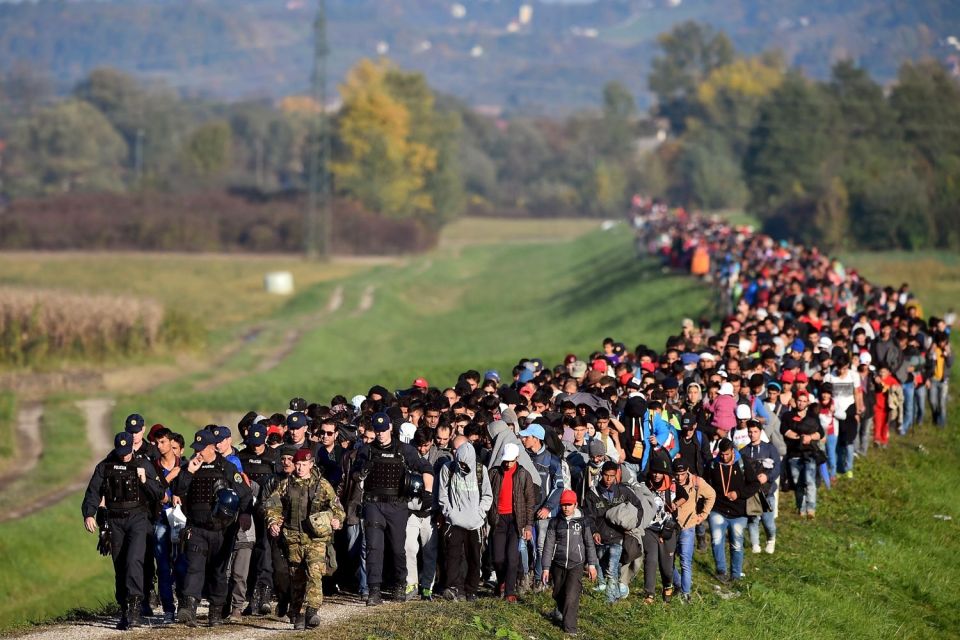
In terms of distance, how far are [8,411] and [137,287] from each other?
132 ft

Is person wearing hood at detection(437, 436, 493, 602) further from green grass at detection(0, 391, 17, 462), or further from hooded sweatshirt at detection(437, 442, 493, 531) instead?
green grass at detection(0, 391, 17, 462)

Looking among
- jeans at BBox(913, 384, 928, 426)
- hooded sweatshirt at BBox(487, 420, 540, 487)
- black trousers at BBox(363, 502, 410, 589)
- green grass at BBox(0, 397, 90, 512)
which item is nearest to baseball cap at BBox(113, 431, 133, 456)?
black trousers at BBox(363, 502, 410, 589)

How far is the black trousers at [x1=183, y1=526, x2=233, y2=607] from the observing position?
14.8 meters

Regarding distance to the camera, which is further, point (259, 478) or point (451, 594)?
point (451, 594)

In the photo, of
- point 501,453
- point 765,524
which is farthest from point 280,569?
point 765,524

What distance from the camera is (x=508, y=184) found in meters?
183

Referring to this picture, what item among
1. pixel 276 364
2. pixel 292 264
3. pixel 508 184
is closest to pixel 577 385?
pixel 276 364

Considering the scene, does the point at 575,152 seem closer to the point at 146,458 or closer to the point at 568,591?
the point at 568,591

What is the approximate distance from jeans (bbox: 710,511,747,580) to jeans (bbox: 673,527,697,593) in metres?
0.84

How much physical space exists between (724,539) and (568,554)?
3374 millimetres

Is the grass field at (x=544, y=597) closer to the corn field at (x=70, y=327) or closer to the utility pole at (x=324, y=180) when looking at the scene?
the corn field at (x=70, y=327)

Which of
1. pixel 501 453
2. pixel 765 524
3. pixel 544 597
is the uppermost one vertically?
pixel 501 453

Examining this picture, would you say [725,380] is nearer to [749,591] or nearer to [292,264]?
[749,591]

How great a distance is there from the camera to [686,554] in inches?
649
